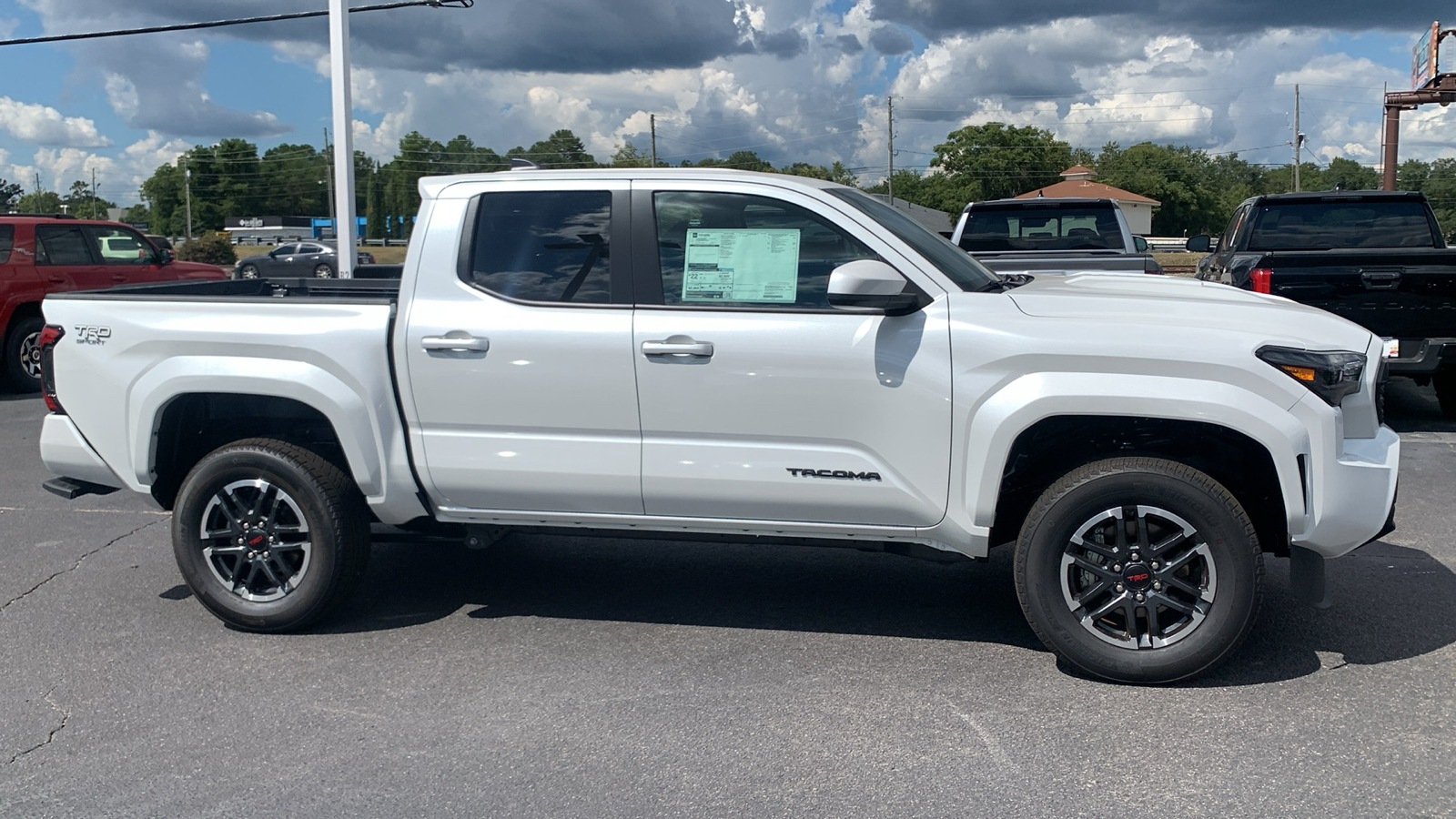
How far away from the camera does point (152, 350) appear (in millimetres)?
4902

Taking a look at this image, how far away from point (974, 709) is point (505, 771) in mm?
1584

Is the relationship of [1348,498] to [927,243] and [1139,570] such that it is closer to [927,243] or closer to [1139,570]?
[1139,570]

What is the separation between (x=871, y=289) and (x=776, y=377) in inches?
18.9

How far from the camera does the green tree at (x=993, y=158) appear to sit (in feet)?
377

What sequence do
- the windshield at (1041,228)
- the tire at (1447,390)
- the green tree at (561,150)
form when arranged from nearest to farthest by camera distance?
the tire at (1447,390) < the windshield at (1041,228) < the green tree at (561,150)

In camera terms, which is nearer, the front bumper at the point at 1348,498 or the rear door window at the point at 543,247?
the front bumper at the point at 1348,498

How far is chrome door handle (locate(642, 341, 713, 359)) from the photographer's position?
4422 millimetres

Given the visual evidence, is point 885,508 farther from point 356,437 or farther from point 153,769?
point 153,769

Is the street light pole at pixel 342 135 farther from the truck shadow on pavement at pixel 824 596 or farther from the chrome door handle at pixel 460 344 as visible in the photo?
the chrome door handle at pixel 460 344

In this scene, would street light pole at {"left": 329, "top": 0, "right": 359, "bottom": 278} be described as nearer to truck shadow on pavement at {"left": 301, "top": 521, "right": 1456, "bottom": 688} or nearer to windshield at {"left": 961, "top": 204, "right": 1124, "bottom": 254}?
windshield at {"left": 961, "top": 204, "right": 1124, "bottom": 254}

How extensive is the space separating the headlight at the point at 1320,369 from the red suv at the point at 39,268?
11620 millimetres

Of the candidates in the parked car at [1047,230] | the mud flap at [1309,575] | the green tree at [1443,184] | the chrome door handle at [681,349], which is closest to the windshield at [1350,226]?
the parked car at [1047,230]

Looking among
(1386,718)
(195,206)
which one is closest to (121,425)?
(1386,718)

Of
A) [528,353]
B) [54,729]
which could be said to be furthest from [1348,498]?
[54,729]
